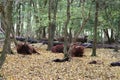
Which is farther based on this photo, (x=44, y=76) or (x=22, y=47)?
(x=22, y=47)

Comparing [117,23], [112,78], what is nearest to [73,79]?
[112,78]

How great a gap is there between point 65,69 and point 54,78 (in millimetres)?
1841

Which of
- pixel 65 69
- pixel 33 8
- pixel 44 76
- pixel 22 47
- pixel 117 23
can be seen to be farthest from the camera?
pixel 33 8

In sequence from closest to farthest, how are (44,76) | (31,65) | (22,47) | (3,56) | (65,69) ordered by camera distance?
(3,56) → (44,76) → (65,69) → (31,65) → (22,47)

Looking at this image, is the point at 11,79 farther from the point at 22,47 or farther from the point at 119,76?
the point at 22,47

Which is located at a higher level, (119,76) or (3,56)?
(3,56)

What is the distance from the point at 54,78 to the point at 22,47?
7.34 m

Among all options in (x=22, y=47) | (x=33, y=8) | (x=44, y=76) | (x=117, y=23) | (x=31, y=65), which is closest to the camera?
(x=44, y=76)

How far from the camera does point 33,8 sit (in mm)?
25594

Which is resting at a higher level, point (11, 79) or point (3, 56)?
point (3, 56)

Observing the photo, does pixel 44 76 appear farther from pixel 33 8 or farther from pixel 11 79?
pixel 33 8

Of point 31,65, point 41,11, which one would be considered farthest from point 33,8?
point 31,65

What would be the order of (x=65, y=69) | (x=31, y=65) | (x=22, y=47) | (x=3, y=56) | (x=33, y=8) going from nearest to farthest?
1. (x=3, y=56)
2. (x=65, y=69)
3. (x=31, y=65)
4. (x=22, y=47)
5. (x=33, y=8)

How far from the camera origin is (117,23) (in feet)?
74.8
